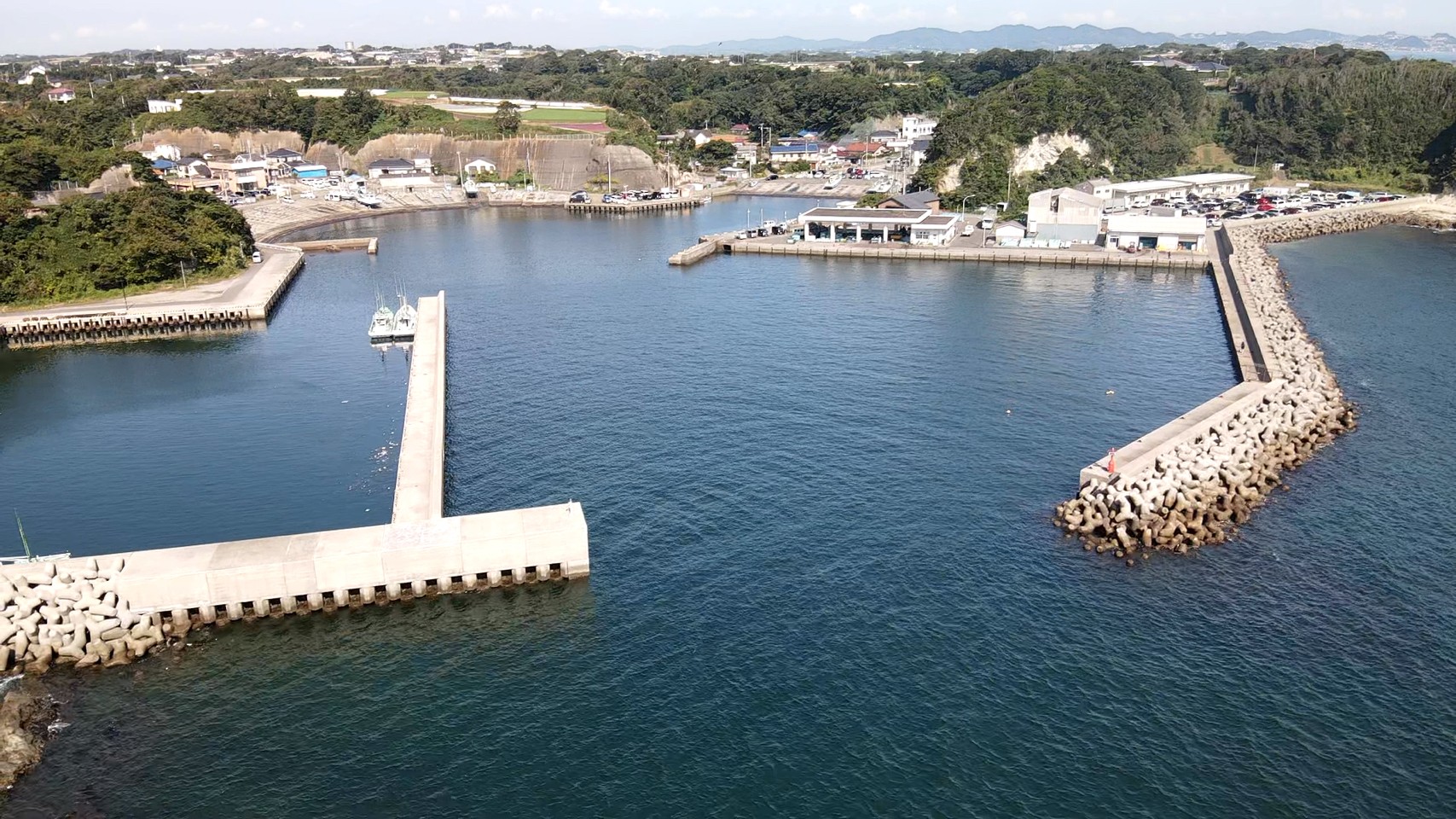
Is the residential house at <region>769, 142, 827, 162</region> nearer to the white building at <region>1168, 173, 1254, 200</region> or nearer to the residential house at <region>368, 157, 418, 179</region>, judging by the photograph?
the white building at <region>1168, 173, 1254, 200</region>

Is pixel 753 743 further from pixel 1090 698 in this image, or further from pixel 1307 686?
pixel 1307 686

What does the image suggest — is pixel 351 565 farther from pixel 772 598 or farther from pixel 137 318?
pixel 137 318

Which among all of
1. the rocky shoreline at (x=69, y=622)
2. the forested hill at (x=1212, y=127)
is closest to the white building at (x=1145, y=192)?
the forested hill at (x=1212, y=127)

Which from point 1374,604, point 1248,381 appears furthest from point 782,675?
point 1248,381

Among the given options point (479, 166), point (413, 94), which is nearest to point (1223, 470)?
point (479, 166)

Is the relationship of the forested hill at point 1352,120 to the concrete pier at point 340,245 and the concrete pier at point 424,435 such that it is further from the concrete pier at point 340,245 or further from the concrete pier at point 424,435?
the concrete pier at point 424,435
